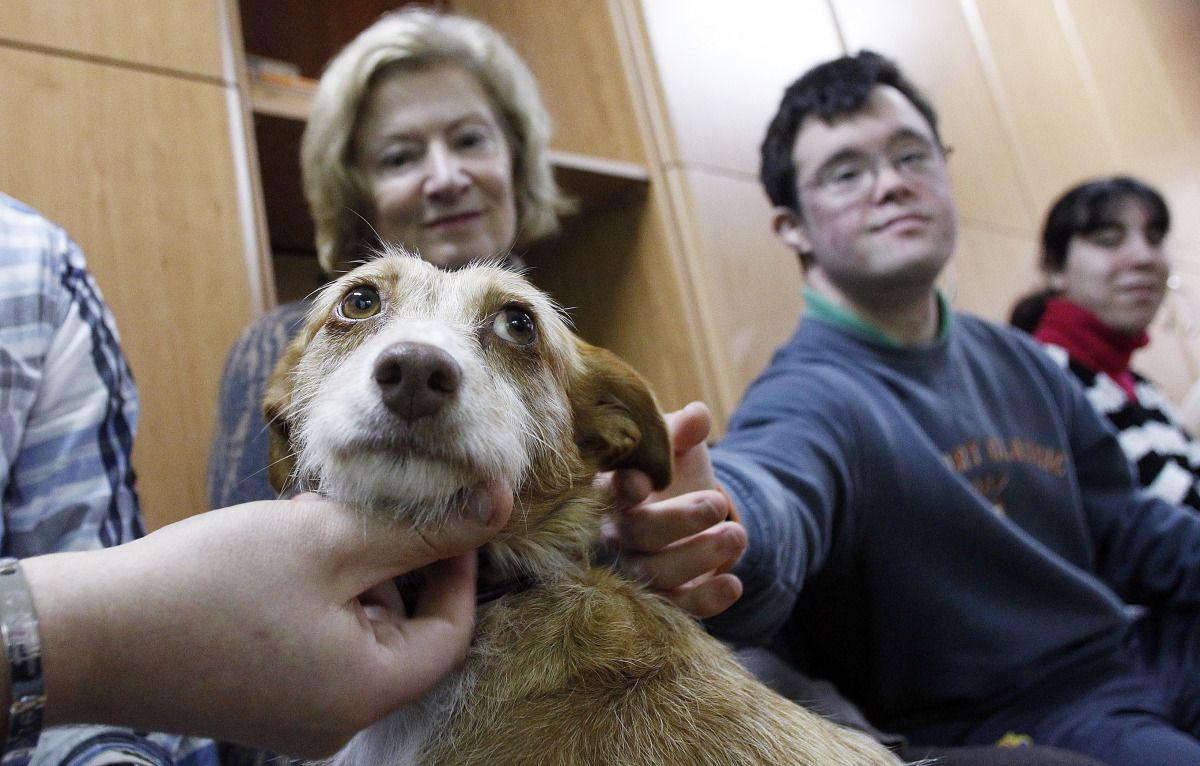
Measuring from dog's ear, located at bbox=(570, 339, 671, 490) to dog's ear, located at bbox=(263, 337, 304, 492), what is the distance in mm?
342

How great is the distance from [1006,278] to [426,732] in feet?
12.7

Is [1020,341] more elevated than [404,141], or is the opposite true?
[404,141]

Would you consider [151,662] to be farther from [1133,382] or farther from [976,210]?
[976,210]

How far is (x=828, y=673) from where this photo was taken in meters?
1.64

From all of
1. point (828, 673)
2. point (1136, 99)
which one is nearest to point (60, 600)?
point (828, 673)

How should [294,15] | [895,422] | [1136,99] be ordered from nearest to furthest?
1. [895,422]
2. [294,15]
3. [1136,99]

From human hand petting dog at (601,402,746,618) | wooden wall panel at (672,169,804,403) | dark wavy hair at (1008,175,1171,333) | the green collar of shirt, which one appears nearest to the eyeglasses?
the green collar of shirt

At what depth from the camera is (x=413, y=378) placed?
0.68 metres

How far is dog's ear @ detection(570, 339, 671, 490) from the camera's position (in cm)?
97

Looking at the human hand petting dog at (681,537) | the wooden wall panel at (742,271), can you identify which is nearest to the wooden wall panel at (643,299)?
the wooden wall panel at (742,271)

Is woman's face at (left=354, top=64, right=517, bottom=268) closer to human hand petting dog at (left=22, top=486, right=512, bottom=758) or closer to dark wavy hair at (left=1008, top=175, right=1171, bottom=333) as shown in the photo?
human hand petting dog at (left=22, top=486, right=512, bottom=758)

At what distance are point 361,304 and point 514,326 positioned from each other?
0.17m

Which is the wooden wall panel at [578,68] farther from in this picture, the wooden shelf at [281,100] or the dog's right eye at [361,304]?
the dog's right eye at [361,304]

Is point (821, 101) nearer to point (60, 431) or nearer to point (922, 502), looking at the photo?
point (922, 502)
